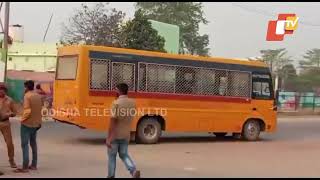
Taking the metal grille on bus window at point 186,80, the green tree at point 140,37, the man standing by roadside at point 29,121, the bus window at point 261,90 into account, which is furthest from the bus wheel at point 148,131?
the green tree at point 140,37

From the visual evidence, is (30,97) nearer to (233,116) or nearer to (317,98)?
(233,116)

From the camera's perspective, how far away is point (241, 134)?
2002cm

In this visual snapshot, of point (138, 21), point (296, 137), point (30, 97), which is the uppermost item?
point (138, 21)

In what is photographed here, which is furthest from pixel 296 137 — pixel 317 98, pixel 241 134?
pixel 317 98

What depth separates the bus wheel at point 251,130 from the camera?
20.0 m

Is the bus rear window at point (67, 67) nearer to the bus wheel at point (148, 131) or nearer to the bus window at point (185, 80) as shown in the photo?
the bus wheel at point (148, 131)

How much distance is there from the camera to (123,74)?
55.9ft

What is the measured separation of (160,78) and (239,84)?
3.23m

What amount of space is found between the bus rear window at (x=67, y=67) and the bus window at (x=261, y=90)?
21.7ft

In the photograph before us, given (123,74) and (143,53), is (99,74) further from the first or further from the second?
(143,53)

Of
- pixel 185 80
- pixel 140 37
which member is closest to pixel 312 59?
pixel 140 37

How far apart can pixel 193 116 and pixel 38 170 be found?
818 centimetres

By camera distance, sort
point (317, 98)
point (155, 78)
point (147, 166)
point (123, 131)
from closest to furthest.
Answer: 1. point (123, 131)
2. point (147, 166)
3. point (155, 78)
4. point (317, 98)

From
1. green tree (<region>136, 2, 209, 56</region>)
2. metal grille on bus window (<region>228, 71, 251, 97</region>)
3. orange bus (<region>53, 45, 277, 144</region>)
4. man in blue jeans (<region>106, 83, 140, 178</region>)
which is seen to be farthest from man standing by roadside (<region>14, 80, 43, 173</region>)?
green tree (<region>136, 2, 209, 56</region>)
